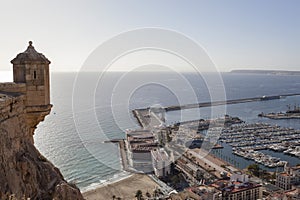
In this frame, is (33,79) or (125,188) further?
(125,188)

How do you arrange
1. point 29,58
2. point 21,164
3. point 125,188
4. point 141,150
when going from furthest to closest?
point 141,150 < point 125,188 < point 29,58 < point 21,164

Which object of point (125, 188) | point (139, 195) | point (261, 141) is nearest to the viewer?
point (139, 195)

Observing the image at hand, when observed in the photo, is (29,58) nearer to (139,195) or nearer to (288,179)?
(139,195)

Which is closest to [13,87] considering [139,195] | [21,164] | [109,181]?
[21,164]

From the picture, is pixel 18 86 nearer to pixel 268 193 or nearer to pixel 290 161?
pixel 268 193

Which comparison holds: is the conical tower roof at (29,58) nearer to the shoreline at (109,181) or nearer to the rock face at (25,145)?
the rock face at (25,145)

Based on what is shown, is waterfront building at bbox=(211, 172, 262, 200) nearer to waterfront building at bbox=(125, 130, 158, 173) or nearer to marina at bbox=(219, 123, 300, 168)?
waterfront building at bbox=(125, 130, 158, 173)
